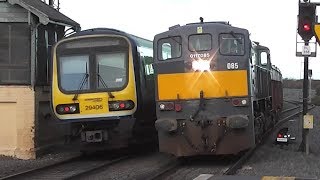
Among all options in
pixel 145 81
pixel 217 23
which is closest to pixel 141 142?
pixel 145 81

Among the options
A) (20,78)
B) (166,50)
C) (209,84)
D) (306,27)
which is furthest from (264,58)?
(20,78)

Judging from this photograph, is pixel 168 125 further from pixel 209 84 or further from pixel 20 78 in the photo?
pixel 20 78

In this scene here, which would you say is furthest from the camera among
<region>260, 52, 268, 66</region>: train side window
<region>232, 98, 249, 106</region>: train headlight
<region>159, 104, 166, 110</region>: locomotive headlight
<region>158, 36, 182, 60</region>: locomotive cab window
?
<region>260, 52, 268, 66</region>: train side window

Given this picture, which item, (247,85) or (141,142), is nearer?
(247,85)

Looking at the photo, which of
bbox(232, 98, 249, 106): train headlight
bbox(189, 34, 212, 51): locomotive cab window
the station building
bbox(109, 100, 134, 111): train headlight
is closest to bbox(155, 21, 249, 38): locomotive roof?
bbox(189, 34, 212, 51): locomotive cab window

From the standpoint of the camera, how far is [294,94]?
274 ft

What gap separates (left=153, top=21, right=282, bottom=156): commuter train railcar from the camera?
493 inches

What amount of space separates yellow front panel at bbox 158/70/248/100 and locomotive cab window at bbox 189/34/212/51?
62cm

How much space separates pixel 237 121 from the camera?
1227 cm

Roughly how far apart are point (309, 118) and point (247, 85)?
3515 millimetres

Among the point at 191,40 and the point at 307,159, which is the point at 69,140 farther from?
the point at 307,159

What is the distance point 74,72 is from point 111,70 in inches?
39.1

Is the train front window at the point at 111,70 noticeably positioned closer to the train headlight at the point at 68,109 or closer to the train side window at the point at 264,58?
the train headlight at the point at 68,109

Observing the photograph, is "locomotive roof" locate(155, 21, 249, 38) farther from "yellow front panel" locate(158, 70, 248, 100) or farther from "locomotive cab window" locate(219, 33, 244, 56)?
"yellow front panel" locate(158, 70, 248, 100)
